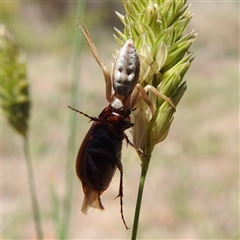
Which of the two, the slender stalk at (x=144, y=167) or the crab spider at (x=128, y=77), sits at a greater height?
the crab spider at (x=128, y=77)

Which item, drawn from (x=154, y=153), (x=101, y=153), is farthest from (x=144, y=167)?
(x=154, y=153)

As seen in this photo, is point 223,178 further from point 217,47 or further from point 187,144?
point 217,47

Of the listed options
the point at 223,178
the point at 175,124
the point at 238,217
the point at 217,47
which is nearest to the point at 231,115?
the point at 175,124

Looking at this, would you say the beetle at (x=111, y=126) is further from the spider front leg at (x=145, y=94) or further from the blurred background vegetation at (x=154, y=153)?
the blurred background vegetation at (x=154, y=153)

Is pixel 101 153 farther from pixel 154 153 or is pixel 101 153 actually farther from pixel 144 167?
pixel 154 153

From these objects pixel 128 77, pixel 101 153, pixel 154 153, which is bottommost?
pixel 154 153

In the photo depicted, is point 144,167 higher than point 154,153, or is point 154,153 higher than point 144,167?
point 144,167

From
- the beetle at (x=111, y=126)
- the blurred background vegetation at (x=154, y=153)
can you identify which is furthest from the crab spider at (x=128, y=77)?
the blurred background vegetation at (x=154, y=153)
